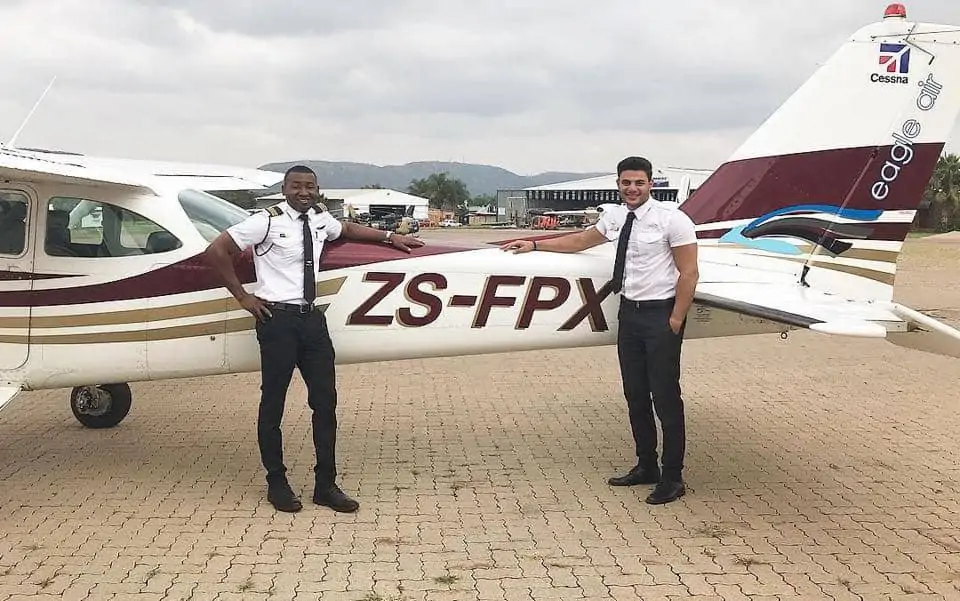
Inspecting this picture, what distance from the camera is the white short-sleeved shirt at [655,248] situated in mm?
4648

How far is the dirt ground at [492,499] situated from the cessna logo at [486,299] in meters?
1.09

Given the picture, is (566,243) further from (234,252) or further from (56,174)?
(56,174)

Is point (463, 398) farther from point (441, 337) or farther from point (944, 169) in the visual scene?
point (944, 169)

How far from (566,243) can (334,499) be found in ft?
7.14

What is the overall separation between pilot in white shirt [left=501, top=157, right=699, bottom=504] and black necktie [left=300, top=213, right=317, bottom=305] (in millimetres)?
1799

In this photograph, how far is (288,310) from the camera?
4566 millimetres

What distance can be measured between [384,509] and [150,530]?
4.27 ft

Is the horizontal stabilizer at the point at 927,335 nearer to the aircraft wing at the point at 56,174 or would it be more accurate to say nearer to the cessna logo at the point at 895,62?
the cessna logo at the point at 895,62

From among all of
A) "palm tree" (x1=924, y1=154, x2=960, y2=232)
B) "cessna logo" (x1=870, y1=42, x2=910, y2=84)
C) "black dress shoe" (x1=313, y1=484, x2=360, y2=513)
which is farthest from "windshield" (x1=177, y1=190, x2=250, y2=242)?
"palm tree" (x1=924, y1=154, x2=960, y2=232)

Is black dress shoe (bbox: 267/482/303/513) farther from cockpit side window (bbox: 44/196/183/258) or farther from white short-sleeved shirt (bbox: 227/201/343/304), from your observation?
cockpit side window (bbox: 44/196/183/258)

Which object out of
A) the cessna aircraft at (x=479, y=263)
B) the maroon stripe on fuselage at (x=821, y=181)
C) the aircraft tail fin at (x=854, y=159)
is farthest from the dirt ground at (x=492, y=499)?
the maroon stripe on fuselage at (x=821, y=181)

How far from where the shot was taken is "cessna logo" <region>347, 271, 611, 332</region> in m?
5.05

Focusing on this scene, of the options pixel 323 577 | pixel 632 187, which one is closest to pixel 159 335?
pixel 323 577

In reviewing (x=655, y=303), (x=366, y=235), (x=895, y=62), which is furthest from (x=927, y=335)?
(x=366, y=235)
